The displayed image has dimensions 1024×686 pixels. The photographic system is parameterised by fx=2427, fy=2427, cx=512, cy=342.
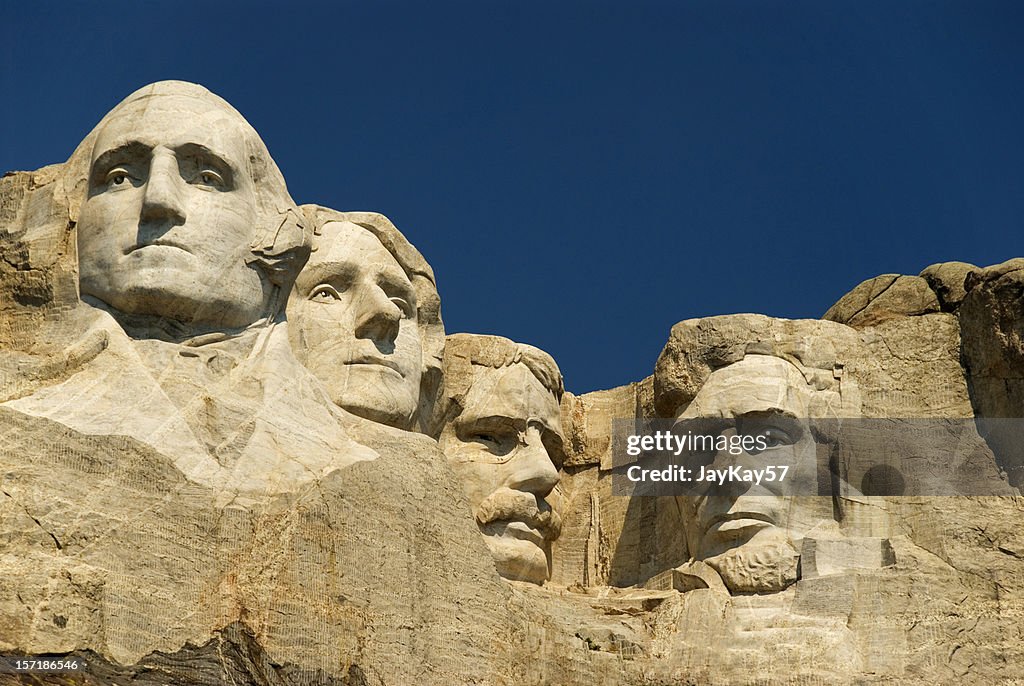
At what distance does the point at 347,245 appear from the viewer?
15.0 metres

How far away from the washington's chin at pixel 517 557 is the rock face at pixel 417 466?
0.02m

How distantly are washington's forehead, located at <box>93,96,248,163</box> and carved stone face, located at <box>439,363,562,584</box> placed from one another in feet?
9.01

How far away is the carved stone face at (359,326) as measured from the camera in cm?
1450

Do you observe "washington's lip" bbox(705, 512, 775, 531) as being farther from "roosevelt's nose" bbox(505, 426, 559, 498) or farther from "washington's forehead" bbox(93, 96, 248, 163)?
"washington's forehead" bbox(93, 96, 248, 163)

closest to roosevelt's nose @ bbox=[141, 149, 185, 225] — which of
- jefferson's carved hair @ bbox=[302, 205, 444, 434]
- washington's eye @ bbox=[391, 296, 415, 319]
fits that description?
jefferson's carved hair @ bbox=[302, 205, 444, 434]

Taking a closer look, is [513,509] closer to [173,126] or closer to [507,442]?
[507,442]

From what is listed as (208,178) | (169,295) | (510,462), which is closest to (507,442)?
(510,462)

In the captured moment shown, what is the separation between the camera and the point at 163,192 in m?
13.2

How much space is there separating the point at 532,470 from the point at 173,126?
11.1 ft

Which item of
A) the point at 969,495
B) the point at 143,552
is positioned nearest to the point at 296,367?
the point at 143,552

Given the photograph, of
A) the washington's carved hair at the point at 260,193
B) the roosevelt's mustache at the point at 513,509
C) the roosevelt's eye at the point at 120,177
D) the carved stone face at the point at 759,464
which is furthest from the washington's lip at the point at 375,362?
the carved stone face at the point at 759,464

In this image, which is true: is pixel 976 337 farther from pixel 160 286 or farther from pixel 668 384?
pixel 160 286

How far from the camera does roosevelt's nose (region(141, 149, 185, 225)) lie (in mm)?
13219

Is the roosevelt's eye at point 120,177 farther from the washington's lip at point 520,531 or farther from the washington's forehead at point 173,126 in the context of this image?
the washington's lip at point 520,531
